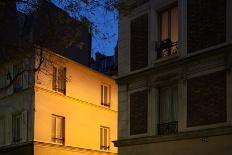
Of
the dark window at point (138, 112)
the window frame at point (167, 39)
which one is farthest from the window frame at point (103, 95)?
the window frame at point (167, 39)

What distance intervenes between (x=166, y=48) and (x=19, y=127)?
34.0 ft

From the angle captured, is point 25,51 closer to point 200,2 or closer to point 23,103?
point 200,2

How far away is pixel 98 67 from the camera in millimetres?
46031

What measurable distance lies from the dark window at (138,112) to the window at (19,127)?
7.32m

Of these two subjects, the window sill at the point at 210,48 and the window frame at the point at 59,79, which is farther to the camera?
the window frame at the point at 59,79

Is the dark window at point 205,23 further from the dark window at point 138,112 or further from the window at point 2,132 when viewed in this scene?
the window at point 2,132

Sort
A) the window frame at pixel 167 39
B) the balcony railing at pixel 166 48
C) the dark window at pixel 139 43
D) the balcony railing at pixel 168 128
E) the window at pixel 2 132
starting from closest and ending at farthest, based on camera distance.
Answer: the balcony railing at pixel 168 128 < the balcony railing at pixel 166 48 < the window frame at pixel 167 39 < the dark window at pixel 139 43 < the window at pixel 2 132

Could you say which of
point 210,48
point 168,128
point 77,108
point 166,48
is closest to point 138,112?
point 168,128

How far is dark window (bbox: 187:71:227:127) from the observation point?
18578 millimetres

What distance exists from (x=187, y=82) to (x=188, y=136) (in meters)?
1.98

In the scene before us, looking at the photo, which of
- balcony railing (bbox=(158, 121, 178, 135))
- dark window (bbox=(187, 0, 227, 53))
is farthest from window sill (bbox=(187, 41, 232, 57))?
balcony railing (bbox=(158, 121, 178, 135))

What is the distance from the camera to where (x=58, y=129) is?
28.4 metres

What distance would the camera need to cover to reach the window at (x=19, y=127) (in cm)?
2755

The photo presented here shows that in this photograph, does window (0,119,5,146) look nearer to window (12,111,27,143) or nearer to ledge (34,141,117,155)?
window (12,111,27,143)
